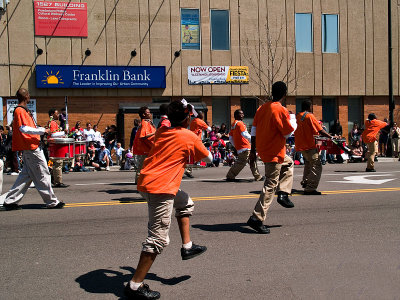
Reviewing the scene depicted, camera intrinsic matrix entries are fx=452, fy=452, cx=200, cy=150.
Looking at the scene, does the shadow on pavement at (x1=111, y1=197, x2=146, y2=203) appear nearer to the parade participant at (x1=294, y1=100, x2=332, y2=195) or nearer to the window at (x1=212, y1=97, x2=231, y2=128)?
the parade participant at (x1=294, y1=100, x2=332, y2=195)

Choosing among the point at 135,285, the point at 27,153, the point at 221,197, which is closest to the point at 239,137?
the point at 221,197

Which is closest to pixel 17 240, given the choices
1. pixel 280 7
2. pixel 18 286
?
pixel 18 286

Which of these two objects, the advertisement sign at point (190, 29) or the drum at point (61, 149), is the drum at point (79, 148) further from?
the advertisement sign at point (190, 29)

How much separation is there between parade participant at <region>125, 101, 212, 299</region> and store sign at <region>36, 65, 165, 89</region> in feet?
61.5

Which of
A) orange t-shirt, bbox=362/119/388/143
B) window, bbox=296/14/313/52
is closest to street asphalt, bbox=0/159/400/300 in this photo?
orange t-shirt, bbox=362/119/388/143

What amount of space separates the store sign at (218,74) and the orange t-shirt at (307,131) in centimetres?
1456

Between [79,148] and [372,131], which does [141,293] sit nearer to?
[79,148]

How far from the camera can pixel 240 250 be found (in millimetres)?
5406

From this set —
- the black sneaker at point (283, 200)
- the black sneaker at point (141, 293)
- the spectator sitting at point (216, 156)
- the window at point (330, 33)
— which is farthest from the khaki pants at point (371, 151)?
the window at point (330, 33)

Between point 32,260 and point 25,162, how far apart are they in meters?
3.02

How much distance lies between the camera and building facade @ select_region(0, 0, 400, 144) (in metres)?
21.7

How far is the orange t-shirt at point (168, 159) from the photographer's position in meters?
4.10

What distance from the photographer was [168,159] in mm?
4180

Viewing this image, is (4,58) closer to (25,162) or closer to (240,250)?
(25,162)
